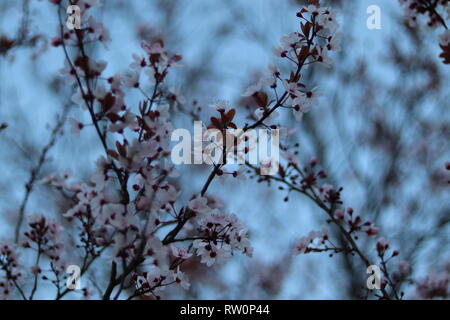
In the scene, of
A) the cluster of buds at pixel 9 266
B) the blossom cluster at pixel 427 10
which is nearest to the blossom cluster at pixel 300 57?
the blossom cluster at pixel 427 10

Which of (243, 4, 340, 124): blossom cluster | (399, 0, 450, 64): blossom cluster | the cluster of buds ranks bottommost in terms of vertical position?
the cluster of buds

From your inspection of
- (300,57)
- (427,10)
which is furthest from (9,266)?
(427,10)

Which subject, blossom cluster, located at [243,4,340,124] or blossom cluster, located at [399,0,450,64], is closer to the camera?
blossom cluster, located at [243,4,340,124]

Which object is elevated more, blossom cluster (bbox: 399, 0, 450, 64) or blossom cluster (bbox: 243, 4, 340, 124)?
blossom cluster (bbox: 399, 0, 450, 64)

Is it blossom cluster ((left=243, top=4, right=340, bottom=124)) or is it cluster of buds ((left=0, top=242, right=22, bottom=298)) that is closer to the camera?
blossom cluster ((left=243, top=4, right=340, bottom=124))

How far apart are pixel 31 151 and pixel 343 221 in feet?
13.3

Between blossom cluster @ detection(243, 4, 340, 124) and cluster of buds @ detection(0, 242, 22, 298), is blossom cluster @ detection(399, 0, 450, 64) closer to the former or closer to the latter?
blossom cluster @ detection(243, 4, 340, 124)

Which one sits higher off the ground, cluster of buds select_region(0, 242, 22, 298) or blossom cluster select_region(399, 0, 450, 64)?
blossom cluster select_region(399, 0, 450, 64)

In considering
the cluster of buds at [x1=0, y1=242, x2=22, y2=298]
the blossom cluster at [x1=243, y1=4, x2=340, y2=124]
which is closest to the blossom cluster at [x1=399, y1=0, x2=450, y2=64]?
the blossom cluster at [x1=243, y1=4, x2=340, y2=124]

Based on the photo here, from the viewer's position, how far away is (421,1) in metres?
2.47

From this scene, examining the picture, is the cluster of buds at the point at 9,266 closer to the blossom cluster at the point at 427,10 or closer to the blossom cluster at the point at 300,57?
the blossom cluster at the point at 300,57
